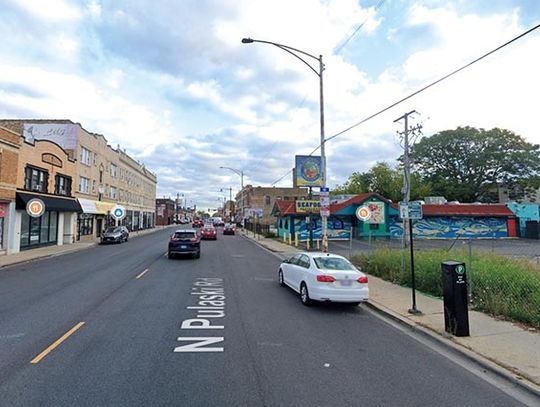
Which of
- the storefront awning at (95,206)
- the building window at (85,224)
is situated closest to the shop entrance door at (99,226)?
the storefront awning at (95,206)

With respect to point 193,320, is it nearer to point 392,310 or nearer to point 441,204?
point 392,310

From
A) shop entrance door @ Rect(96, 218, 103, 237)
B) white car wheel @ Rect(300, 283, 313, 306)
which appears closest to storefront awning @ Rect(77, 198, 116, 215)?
shop entrance door @ Rect(96, 218, 103, 237)

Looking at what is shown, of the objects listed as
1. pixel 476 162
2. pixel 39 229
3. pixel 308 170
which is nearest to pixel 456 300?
pixel 308 170

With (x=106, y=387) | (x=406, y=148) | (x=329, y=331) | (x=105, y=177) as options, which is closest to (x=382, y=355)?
(x=329, y=331)

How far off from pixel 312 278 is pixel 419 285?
434 cm

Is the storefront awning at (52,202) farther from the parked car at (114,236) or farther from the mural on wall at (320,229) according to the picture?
the mural on wall at (320,229)

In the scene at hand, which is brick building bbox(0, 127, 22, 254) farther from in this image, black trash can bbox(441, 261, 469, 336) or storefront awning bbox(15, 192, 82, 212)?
black trash can bbox(441, 261, 469, 336)

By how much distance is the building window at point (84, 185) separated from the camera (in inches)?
1423

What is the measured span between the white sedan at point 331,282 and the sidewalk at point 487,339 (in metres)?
0.82

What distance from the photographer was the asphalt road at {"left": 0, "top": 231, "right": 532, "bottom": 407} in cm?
444

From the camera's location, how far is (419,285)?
11.7 meters

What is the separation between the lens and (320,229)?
37.9 metres

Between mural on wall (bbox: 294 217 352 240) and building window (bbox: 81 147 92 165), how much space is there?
22.1 meters

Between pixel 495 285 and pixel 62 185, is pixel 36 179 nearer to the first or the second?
pixel 62 185
